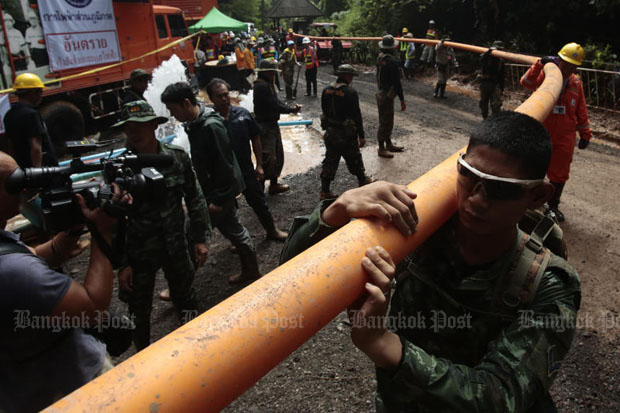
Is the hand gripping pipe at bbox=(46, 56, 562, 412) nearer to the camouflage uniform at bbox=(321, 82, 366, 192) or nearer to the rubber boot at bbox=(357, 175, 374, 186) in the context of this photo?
the camouflage uniform at bbox=(321, 82, 366, 192)

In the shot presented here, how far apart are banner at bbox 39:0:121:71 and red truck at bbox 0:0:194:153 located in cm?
21

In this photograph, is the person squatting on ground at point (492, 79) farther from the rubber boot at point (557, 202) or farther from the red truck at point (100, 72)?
the red truck at point (100, 72)

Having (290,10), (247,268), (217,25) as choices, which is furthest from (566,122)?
(290,10)

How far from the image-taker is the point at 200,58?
16969 millimetres

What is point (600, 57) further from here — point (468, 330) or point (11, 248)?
point (11, 248)

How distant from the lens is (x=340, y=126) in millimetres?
6262

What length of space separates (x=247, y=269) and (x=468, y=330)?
319cm

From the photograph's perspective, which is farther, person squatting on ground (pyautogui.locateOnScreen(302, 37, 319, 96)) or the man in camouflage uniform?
person squatting on ground (pyautogui.locateOnScreen(302, 37, 319, 96))

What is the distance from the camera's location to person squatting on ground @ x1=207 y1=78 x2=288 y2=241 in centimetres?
471

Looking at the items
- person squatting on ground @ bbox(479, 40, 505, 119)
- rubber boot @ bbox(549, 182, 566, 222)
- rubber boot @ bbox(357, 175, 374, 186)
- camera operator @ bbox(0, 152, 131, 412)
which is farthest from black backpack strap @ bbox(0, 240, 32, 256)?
person squatting on ground @ bbox(479, 40, 505, 119)

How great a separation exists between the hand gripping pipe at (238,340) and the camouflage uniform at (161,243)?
7.79 ft

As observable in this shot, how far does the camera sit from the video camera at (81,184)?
5.57 feet

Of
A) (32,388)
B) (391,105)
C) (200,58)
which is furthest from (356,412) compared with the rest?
(200,58)

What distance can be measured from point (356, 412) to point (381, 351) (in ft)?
6.60
